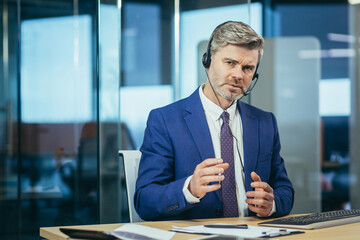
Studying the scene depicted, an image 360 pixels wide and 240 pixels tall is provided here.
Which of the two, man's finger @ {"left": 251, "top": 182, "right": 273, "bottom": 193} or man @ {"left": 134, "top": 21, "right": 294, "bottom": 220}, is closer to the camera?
man's finger @ {"left": 251, "top": 182, "right": 273, "bottom": 193}

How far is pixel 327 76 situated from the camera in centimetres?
644

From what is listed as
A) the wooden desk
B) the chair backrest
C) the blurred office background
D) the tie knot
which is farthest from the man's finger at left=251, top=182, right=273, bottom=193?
the blurred office background

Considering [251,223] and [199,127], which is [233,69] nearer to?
[199,127]

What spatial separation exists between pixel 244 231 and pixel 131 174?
716 millimetres

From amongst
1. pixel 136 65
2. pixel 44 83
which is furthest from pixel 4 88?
pixel 44 83

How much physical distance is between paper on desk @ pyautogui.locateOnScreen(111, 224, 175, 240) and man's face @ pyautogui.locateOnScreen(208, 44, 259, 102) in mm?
828

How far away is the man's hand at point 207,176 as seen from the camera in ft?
5.39

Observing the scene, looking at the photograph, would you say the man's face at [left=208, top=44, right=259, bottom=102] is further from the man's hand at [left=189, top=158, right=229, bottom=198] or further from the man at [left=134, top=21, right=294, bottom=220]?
the man's hand at [left=189, top=158, right=229, bottom=198]

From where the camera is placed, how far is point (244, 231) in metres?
1.53

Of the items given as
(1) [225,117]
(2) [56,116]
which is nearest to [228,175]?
(1) [225,117]

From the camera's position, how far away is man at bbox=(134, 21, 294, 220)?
6.59ft

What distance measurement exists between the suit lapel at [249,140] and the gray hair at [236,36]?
0.31 m

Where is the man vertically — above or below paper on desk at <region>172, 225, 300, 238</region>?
above

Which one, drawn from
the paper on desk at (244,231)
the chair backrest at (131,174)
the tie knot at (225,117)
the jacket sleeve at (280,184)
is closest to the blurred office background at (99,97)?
the chair backrest at (131,174)
